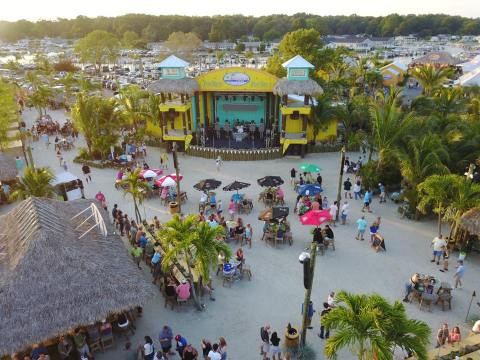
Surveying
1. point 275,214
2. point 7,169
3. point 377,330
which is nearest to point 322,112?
point 275,214

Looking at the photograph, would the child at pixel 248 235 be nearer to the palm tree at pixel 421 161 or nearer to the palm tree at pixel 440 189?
the palm tree at pixel 440 189

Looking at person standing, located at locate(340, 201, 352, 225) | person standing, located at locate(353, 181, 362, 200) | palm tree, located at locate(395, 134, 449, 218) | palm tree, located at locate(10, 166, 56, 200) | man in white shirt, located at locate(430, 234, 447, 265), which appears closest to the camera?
man in white shirt, located at locate(430, 234, 447, 265)

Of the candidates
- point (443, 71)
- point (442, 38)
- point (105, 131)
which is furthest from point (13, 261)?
point (442, 38)

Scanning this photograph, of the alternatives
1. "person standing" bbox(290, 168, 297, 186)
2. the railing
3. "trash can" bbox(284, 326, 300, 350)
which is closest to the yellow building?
the railing

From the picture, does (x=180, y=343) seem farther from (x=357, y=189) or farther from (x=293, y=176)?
(x=293, y=176)

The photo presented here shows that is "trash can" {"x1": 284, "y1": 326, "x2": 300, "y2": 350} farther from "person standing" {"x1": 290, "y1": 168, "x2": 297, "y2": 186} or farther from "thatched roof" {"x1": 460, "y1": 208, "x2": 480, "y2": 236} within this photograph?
"person standing" {"x1": 290, "y1": 168, "x2": 297, "y2": 186}
